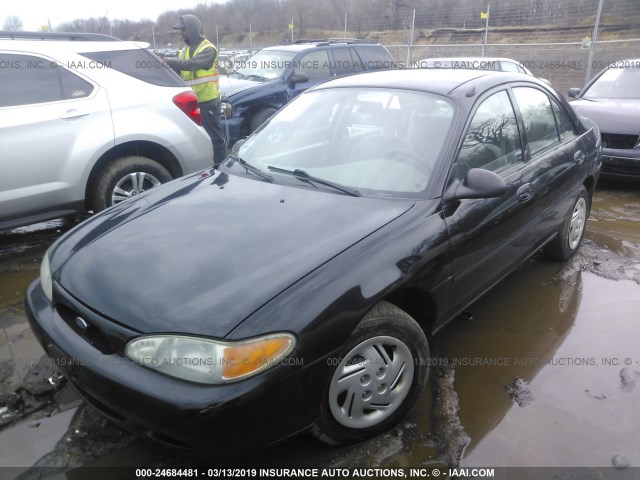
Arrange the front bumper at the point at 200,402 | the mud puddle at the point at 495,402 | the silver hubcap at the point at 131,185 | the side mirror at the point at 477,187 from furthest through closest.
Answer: the silver hubcap at the point at 131,185
the side mirror at the point at 477,187
the mud puddle at the point at 495,402
the front bumper at the point at 200,402

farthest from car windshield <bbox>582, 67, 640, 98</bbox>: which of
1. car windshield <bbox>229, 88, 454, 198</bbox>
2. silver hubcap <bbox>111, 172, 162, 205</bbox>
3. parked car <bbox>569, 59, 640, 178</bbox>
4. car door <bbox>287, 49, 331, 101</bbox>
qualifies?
silver hubcap <bbox>111, 172, 162, 205</bbox>

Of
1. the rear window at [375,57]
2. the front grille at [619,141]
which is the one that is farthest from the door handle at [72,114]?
the rear window at [375,57]

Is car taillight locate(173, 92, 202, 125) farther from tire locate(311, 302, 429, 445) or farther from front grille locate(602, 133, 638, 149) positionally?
front grille locate(602, 133, 638, 149)

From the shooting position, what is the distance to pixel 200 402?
1.76 m

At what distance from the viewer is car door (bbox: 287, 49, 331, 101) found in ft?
27.5

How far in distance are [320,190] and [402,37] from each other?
25753 mm

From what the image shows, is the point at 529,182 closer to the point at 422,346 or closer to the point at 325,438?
the point at 422,346

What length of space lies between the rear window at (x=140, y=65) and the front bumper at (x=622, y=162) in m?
5.04

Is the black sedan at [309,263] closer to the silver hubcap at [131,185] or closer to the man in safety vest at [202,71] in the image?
the silver hubcap at [131,185]

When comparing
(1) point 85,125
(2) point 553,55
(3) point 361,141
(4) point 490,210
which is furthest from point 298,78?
(2) point 553,55

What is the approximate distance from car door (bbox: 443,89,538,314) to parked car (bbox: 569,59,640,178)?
11.8 feet

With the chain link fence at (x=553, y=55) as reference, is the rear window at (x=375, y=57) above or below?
above

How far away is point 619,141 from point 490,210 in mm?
4459

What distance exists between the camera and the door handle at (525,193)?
3057 mm
